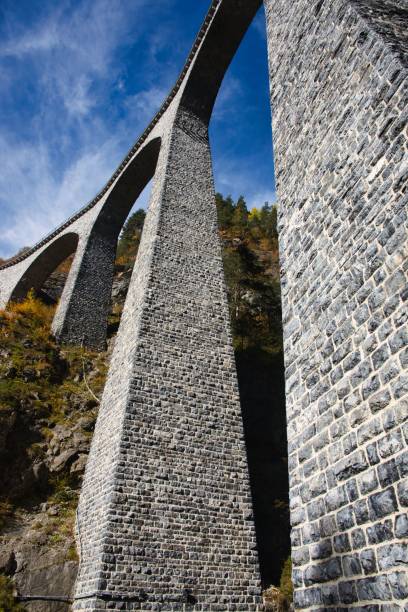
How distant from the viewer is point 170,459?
338 inches

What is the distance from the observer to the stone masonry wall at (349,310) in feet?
8.91

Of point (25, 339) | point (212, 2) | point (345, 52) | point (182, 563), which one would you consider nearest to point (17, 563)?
point (182, 563)

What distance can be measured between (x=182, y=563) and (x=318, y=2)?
27.4 ft

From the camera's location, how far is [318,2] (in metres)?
5.41

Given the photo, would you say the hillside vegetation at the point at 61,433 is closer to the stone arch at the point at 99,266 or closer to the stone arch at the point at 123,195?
the stone arch at the point at 99,266

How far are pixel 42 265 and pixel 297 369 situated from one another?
23913 millimetres

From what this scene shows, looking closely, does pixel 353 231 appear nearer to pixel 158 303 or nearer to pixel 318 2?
pixel 318 2

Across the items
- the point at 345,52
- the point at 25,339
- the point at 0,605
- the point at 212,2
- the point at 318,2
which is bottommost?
the point at 0,605

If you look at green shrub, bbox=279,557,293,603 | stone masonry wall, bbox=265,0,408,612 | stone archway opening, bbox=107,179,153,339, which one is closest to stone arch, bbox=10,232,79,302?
stone archway opening, bbox=107,179,153,339

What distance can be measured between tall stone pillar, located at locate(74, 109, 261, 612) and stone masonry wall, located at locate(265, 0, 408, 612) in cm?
487

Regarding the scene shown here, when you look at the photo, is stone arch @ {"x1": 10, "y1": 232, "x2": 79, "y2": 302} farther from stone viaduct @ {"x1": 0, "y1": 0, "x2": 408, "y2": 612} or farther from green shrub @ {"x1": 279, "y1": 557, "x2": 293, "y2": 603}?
green shrub @ {"x1": 279, "y1": 557, "x2": 293, "y2": 603}

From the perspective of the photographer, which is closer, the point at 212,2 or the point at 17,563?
the point at 17,563

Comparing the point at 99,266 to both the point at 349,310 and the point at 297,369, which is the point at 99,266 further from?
the point at 349,310

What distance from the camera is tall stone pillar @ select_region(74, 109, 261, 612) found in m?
7.38
